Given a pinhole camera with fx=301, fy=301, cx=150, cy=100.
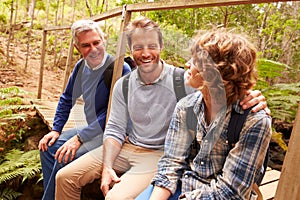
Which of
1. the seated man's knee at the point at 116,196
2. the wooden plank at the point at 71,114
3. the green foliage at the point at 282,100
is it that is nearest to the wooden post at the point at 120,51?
the wooden plank at the point at 71,114

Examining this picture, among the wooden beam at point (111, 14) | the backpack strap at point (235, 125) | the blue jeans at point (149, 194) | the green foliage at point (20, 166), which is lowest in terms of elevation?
the green foliage at point (20, 166)

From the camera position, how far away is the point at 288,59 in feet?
15.1

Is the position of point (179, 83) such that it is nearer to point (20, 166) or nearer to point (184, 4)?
point (184, 4)

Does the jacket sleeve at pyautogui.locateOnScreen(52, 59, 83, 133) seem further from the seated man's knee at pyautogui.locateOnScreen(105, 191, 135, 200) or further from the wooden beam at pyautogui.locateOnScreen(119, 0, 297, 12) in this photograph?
the seated man's knee at pyautogui.locateOnScreen(105, 191, 135, 200)

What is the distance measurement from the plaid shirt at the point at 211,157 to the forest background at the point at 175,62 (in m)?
0.28

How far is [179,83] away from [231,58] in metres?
0.33

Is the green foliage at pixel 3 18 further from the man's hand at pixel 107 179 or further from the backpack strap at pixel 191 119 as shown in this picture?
the backpack strap at pixel 191 119

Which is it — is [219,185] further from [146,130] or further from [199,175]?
[146,130]

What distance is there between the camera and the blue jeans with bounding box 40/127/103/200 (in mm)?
1875

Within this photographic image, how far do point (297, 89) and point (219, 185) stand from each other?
5.92 feet

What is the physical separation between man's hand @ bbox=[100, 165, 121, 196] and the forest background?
0.66 metres

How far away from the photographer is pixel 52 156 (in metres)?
2.08

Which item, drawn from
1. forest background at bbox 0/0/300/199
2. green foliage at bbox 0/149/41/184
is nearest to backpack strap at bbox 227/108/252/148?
forest background at bbox 0/0/300/199

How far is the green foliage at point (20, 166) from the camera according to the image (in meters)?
2.73
